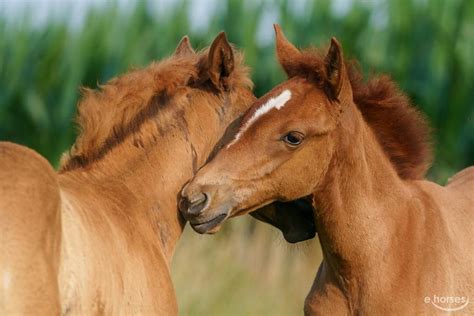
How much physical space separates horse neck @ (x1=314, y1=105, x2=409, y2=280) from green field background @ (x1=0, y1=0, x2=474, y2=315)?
5.20 m

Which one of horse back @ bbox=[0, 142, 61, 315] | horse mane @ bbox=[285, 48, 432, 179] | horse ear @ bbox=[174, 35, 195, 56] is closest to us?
horse back @ bbox=[0, 142, 61, 315]

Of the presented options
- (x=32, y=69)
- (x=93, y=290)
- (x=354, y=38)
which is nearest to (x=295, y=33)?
(x=354, y=38)

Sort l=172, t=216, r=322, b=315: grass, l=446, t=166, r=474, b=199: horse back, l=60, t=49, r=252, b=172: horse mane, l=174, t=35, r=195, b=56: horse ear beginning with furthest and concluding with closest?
1. l=172, t=216, r=322, b=315: grass
2. l=446, t=166, r=474, b=199: horse back
3. l=174, t=35, r=195, b=56: horse ear
4. l=60, t=49, r=252, b=172: horse mane

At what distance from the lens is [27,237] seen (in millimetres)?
3875

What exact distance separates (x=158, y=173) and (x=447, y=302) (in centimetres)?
176

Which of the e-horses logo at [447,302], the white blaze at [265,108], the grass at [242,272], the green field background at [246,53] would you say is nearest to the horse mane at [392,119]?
the white blaze at [265,108]

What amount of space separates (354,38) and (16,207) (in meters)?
8.93

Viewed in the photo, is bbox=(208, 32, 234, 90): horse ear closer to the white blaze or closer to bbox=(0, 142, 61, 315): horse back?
the white blaze

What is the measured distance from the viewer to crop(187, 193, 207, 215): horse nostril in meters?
5.28

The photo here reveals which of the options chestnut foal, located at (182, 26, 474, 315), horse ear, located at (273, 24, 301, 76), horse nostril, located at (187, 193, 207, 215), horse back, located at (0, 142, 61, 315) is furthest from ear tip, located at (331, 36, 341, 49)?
horse back, located at (0, 142, 61, 315)

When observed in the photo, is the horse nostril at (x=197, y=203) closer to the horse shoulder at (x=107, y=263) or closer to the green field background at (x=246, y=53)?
the horse shoulder at (x=107, y=263)

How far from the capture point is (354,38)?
12.4 m

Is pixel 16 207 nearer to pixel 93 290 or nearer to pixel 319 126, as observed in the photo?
pixel 93 290

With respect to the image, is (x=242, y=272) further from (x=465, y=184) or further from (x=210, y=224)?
(x=210, y=224)
